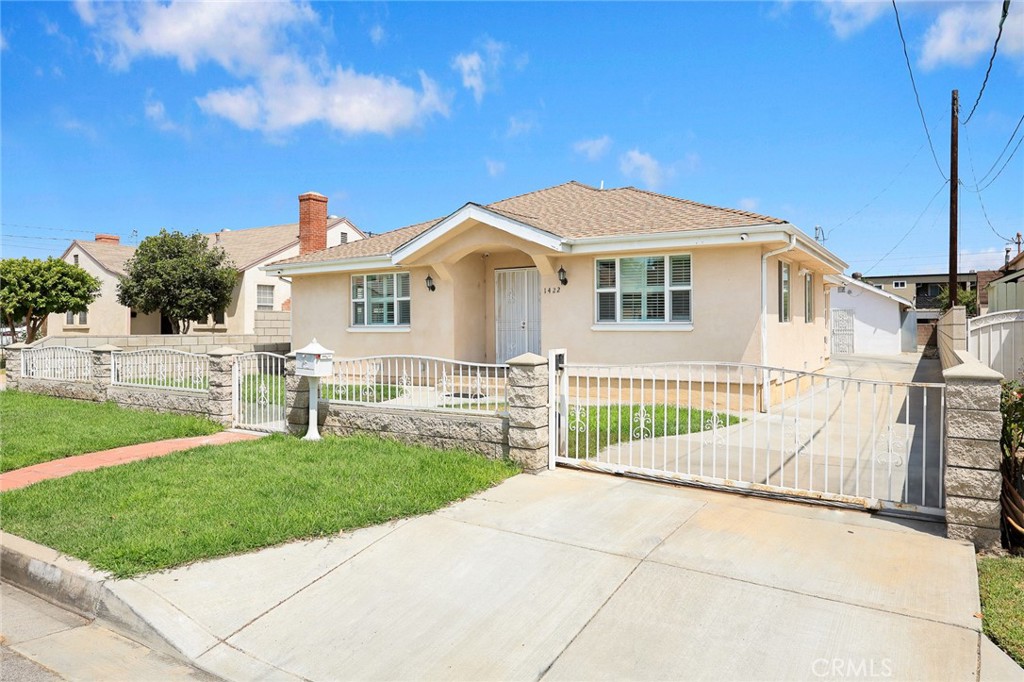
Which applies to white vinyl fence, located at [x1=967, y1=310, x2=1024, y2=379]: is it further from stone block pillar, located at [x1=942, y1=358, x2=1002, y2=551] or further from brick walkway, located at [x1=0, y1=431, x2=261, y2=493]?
brick walkway, located at [x1=0, y1=431, x2=261, y2=493]

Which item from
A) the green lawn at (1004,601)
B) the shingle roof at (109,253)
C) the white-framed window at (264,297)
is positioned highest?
the shingle roof at (109,253)

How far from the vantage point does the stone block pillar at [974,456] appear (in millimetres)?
4566

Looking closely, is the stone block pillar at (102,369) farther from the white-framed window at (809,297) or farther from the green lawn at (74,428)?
the white-framed window at (809,297)

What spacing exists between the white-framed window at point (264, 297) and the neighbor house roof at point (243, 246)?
50.0 inches

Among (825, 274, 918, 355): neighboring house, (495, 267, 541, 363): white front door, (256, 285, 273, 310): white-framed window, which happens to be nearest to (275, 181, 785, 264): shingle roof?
(495, 267, 541, 363): white front door

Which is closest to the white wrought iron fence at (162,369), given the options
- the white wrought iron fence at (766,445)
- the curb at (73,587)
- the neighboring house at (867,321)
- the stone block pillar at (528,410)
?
the curb at (73,587)

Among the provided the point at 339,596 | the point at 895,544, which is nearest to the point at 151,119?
the point at 339,596

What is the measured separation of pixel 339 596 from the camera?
4.12 m

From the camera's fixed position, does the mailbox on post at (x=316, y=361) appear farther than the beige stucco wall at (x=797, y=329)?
No

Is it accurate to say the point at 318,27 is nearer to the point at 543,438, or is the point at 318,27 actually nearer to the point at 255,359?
the point at 255,359

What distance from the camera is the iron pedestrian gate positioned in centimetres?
982

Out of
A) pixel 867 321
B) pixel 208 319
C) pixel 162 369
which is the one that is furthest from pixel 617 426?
pixel 867 321

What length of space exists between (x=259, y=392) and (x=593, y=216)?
25.2ft

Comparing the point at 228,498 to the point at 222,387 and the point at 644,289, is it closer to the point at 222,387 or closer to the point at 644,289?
the point at 222,387
